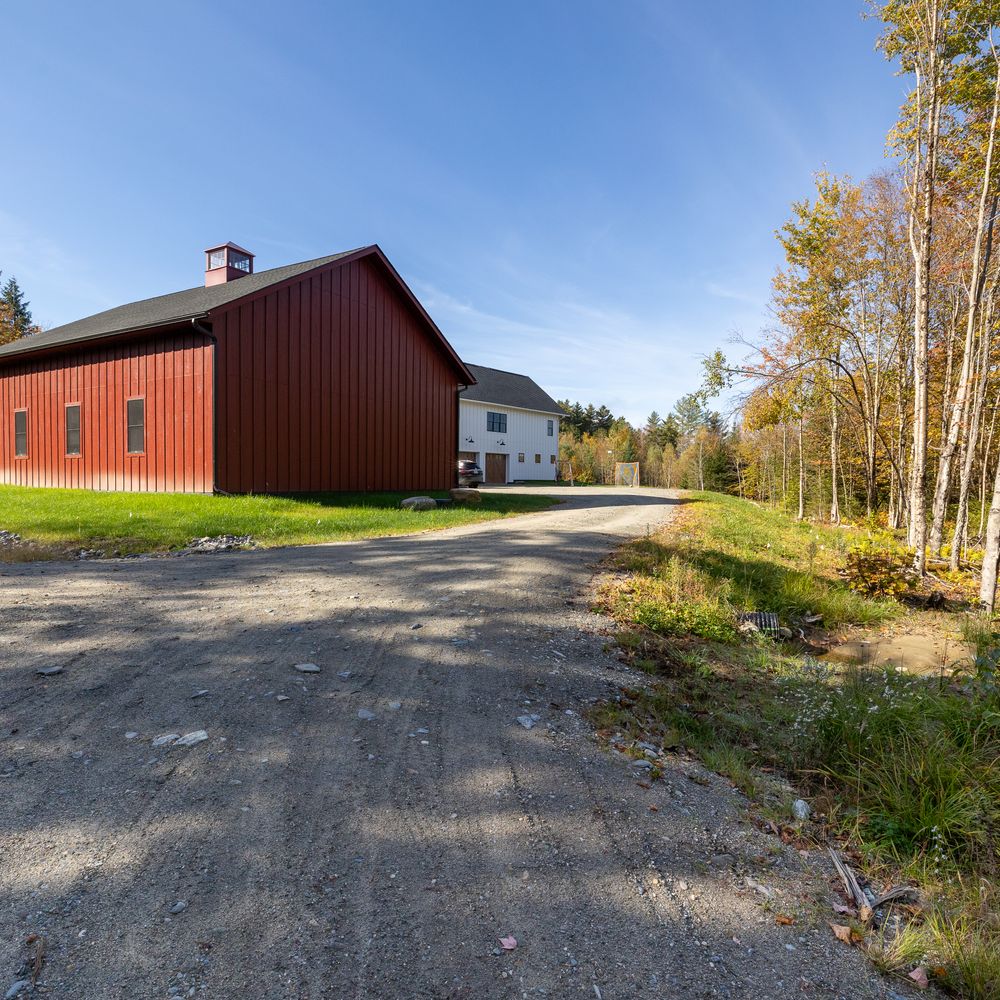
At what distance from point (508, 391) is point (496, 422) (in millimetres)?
3180

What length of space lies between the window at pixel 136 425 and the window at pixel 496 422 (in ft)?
69.4

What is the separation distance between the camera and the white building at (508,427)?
3278cm

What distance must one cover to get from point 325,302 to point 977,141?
46.0 ft

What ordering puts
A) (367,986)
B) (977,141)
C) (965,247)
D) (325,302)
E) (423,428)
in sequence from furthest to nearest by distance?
1. (423,428)
2. (325,302)
3. (965,247)
4. (977,141)
5. (367,986)

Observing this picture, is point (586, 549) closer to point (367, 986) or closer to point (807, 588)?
point (807, 588)

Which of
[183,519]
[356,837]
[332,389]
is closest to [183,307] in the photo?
[332,389]

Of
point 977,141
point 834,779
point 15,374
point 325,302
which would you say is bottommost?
point 834,779

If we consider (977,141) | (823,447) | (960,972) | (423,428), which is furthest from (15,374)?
(823,447)

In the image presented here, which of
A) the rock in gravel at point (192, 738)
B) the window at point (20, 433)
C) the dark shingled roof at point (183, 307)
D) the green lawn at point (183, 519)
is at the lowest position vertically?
the rock in gravel at point (192, 738)

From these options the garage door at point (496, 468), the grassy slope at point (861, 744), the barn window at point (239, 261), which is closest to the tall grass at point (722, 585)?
the grassy slope at point (861, 744)

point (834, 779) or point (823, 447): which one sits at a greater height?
point (823, 447)

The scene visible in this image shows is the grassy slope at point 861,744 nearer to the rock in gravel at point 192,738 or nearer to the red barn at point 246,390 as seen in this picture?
the rock in gravel at point 192,738

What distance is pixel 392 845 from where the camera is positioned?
2182 millimetres

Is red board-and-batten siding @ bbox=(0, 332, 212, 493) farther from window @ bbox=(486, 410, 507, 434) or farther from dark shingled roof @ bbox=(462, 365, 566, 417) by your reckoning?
window @ bbox=(486, 410, 507, 434)
